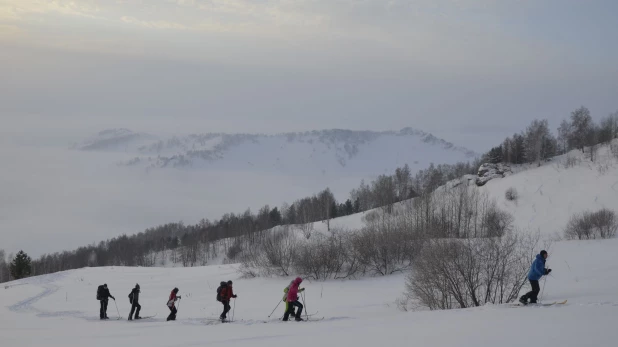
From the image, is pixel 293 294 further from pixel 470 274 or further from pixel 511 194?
pixel 511 194

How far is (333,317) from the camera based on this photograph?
16.8 meters

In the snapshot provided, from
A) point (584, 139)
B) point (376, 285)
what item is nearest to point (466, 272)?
point (376, 285)

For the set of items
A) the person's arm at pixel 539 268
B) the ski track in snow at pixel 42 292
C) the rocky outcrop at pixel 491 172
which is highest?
the rocky outcrop at pixel 491 172

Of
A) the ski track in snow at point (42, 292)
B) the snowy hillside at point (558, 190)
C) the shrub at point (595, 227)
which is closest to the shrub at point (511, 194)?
the snowy hillside at point (558, 190)

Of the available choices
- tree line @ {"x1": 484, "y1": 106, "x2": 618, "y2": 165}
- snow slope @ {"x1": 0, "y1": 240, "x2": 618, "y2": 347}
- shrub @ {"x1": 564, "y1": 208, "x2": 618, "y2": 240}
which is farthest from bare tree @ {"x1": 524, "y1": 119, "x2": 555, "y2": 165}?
snow slope @ {"x1": 0, "y1": 240, "x2": 618, "y2": 347}

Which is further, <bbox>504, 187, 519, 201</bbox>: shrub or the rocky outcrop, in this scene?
the rocky outcrop

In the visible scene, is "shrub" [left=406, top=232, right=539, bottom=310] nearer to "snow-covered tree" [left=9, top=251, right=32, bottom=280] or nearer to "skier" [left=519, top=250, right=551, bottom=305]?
"skier" [left=519, top=250, right=551, bottom=305]

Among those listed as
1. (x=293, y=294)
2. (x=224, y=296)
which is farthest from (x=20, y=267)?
(x=293, y=294)

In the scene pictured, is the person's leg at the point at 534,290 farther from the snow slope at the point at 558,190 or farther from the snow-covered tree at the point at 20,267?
the snow-covered tree at the point at 20,267

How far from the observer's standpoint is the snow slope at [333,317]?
34.3 feet

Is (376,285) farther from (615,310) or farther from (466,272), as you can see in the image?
(615,310)

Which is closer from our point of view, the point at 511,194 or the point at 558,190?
the point at 558,190

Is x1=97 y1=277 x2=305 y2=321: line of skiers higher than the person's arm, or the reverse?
the person's arm

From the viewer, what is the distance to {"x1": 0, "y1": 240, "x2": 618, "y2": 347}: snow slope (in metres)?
10.5
